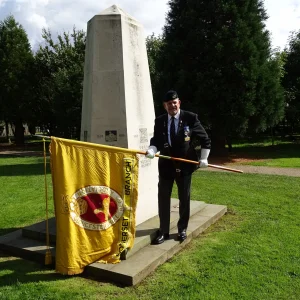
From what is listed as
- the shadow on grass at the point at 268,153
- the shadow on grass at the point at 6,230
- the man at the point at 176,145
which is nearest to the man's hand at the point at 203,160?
the man at the point at 176,145

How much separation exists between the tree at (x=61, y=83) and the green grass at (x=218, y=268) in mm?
15421

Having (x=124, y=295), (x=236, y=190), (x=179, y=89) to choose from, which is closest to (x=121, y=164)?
(x=124, y=295)

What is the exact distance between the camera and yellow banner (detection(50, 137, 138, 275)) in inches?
159

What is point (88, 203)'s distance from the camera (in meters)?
4.16

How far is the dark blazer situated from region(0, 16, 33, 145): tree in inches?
1016

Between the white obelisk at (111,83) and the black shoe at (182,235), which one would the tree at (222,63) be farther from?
the black shoe at (182,235)

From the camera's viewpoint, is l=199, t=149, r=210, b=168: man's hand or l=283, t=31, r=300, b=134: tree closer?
l=199, t=149, r=210, b=168: man's hand

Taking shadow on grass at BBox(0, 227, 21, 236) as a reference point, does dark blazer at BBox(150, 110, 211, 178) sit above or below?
above

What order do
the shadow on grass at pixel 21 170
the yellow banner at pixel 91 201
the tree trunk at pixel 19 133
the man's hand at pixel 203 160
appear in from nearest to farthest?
1. the yellow banner at pixel 91 201
2. the man's hand at pixel 203 160
3. the shadow on grass at pixel 21 170
4. the tree trunk at pixel 19 133

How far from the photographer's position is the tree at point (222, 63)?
1562 centimetres

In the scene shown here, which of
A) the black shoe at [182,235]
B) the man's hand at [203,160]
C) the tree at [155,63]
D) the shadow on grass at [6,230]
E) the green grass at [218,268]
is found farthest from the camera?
the tree at [155,63]

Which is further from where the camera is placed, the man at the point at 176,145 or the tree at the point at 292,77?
the tree at the point at 292,77

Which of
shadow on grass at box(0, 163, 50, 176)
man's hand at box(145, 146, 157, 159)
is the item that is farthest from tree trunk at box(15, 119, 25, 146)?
man's hand at box(145, 146, 157, 159)

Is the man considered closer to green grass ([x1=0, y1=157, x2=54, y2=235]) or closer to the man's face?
the man's face
